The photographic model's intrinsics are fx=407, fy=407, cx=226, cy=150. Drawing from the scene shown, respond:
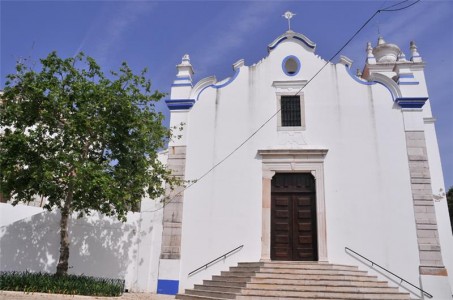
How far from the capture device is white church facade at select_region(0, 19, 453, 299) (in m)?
11.4

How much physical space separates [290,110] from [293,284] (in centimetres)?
545

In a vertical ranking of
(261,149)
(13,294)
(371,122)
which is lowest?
(13,294)

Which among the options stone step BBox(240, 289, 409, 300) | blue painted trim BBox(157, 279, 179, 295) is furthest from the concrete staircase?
blue painted trim BBox(157, 279, 179, 295)

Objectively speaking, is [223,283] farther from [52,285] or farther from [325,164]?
[325,164]

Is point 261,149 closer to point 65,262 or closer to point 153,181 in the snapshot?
point 153,181

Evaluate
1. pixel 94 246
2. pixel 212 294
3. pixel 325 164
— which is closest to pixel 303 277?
pixel 212 294

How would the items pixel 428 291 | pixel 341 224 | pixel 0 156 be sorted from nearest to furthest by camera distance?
pixel 0 156 → pixel 428 291 → pixel 341 224

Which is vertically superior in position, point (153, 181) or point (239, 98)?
point (239, 98)

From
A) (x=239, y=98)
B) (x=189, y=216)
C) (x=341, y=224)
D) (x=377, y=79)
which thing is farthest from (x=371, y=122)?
(x=189, y=216)

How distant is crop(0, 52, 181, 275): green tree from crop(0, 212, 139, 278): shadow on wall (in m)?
1.15

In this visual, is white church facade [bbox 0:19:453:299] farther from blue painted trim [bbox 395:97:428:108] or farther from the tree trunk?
the tree trunk

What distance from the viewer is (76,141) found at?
10227 mm

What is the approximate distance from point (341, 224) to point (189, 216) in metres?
4.40

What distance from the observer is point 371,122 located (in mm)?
12398
